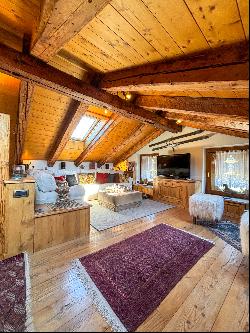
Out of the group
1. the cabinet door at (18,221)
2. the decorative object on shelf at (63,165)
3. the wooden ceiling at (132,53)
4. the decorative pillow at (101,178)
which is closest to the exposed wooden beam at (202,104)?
the wooden ceiling at (132,53)

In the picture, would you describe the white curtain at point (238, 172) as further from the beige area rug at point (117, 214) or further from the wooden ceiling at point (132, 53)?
the beige area rug at point (117, 214)

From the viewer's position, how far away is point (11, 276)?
226 cm

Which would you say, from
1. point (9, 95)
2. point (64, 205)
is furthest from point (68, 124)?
point (64, 205)

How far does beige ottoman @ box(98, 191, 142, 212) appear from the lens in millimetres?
5271

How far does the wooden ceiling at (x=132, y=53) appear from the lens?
136cm

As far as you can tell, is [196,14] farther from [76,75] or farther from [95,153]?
[95,153]

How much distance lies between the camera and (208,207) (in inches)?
160

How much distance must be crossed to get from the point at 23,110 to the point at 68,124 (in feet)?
3.41

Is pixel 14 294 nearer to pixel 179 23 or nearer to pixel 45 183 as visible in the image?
pixel 45 183

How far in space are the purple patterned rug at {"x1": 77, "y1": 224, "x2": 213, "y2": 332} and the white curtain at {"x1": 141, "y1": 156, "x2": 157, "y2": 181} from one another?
13.1 ft

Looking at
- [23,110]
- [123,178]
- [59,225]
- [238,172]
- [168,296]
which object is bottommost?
[168,296]

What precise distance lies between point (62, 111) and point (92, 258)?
3138 millimetres

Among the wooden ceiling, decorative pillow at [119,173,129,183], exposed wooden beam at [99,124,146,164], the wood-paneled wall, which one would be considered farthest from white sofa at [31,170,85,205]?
decorative pillow at [119,173,129,183]

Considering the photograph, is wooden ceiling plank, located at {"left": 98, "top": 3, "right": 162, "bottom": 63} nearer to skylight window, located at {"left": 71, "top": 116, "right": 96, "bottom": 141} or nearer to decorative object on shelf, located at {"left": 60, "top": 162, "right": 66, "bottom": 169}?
skylight window, located at {"left": 71, "top": 116, "right": 96, "bottom": 141}
